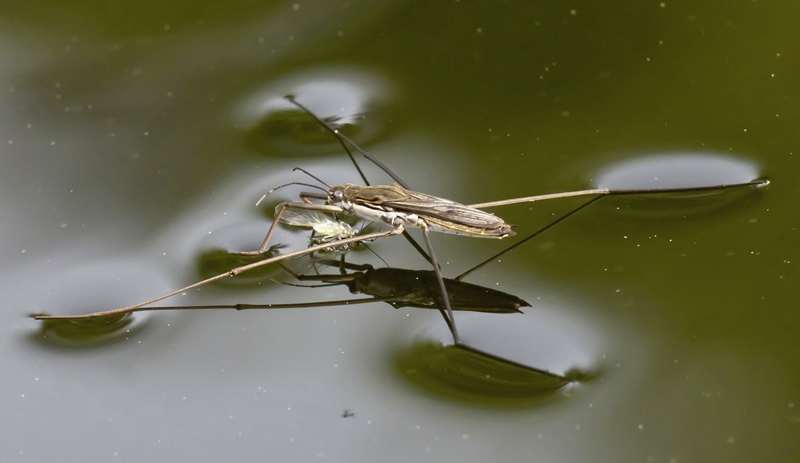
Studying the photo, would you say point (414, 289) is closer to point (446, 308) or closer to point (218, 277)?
point (446, 308)

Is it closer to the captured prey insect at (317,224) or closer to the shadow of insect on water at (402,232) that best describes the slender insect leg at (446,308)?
the shadow of insect on water at (402,232)

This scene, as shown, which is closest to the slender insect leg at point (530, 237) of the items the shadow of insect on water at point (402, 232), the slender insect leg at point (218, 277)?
the shadow of insect on water at point (402, 232)

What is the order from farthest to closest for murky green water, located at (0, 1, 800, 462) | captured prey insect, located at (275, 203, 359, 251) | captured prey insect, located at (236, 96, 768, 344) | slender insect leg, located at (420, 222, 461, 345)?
captured prey insect, located at (275, 203, 359, 251), captured prey insect, located at (236, 96, 768, 344), slender insect leg, located at (420, 222, 461, 345), murky green water, located at (0, 1, 800, 462)

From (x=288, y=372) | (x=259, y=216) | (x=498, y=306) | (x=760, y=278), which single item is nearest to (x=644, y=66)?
(x=760, y=278)

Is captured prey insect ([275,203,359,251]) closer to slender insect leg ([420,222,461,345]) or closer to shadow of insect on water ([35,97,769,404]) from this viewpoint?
shadow of insect on water ([35,97,769,404])

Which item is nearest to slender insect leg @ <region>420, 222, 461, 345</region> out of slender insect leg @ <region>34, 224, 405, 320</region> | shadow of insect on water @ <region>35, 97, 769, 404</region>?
shadow of insect on water @ <region>35, 97, 769, 404</region>

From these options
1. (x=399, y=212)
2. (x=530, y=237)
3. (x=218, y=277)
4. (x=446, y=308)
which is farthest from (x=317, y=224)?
(x=530, y=237)
